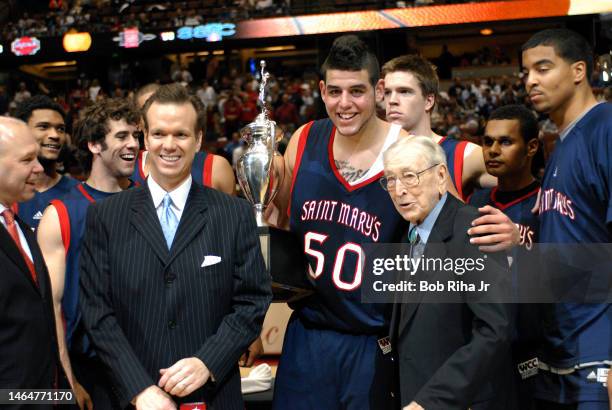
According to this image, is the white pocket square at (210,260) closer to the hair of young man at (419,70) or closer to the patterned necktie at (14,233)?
the patterned necktie at (14,233)

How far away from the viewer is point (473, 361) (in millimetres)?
2129

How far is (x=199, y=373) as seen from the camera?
221cm

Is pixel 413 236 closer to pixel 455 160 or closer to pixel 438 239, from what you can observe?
pixel 438 239

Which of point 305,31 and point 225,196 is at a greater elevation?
point 305,31

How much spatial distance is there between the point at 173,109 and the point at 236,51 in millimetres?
21177

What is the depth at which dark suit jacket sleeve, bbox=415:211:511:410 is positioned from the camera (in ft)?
6.98

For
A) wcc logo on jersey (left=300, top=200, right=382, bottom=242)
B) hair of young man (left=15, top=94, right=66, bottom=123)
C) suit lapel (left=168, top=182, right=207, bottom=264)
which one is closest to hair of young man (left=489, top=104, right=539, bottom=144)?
wcc logo on jersey (left=300, top=200, right=382, bottom=242)

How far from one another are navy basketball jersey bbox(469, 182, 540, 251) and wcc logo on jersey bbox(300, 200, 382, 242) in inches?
27.1

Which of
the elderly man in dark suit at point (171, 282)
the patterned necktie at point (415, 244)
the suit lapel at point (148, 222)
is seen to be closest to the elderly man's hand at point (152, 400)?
the elderly man in dark suit at point (171, 282)

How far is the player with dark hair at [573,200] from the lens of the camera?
8.36 ft

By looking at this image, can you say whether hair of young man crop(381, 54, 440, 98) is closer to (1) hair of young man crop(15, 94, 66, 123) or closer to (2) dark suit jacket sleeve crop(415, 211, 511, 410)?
(2) dark suit jacket sleeve crop(415, 211, 511, 410)

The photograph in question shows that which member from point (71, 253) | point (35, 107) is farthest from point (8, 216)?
point (35, 107)

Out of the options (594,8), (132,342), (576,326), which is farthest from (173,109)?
(594,8)

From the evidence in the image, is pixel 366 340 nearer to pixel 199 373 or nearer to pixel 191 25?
pixel 199 373
